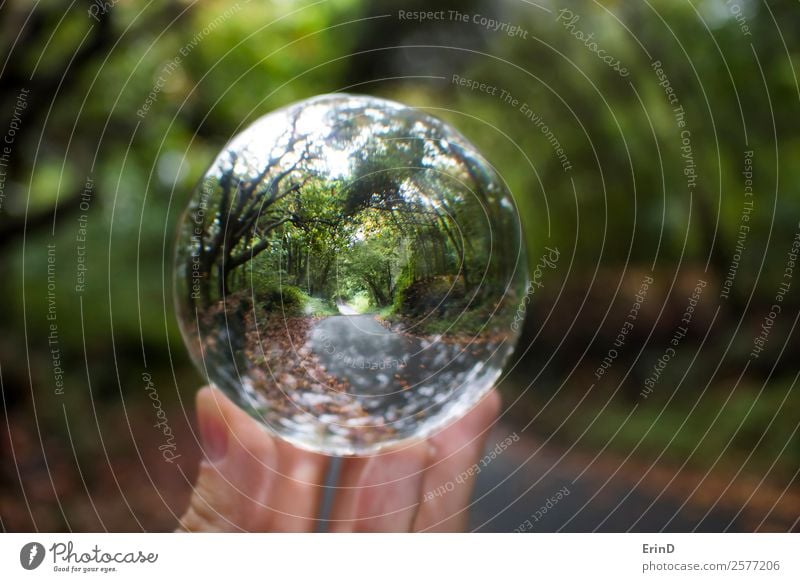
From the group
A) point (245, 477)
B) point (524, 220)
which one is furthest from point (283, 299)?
point (524, 220)

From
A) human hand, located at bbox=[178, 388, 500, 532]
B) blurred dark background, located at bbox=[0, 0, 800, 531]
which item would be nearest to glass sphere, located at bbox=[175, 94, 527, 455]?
human hand, located at bbox=[178, 388, 500, 532]

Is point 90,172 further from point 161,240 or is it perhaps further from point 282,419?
point 282,419

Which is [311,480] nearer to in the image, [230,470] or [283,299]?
[230,470]

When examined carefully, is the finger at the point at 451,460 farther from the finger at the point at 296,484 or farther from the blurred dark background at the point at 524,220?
the blurred dark background at the point at 524,220

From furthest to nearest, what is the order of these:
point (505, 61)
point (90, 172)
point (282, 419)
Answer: point (505, 61) → point (90, 172) → point (282, 419)
